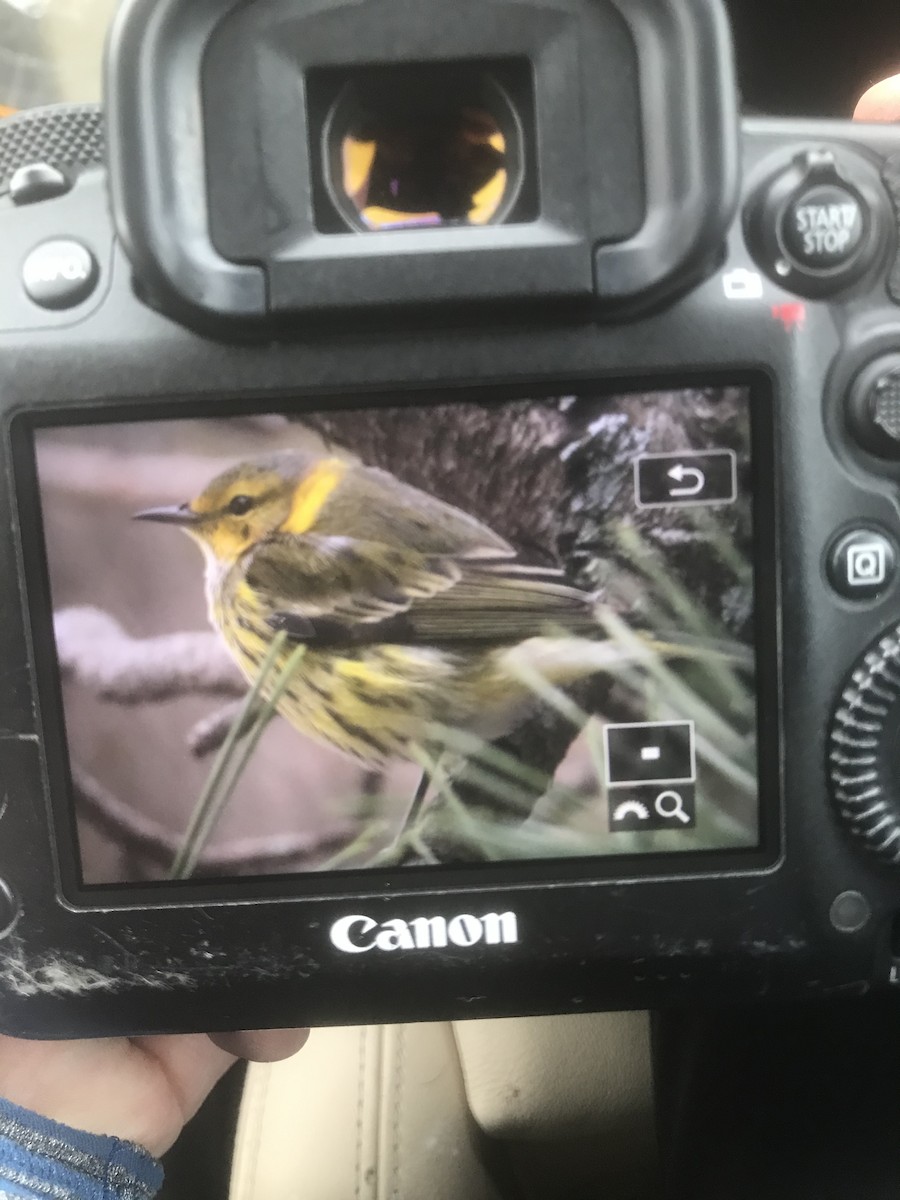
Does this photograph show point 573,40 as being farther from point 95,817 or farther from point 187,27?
point 95,817

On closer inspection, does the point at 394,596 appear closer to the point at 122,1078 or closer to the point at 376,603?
the point at 376,603

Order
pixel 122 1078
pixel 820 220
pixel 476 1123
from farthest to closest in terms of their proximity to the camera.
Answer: pixel 476 1123
pixel 122 1078
pixel 820 220

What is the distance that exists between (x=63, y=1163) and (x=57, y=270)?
0.34m

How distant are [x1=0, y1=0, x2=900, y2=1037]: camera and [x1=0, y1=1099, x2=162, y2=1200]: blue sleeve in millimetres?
72

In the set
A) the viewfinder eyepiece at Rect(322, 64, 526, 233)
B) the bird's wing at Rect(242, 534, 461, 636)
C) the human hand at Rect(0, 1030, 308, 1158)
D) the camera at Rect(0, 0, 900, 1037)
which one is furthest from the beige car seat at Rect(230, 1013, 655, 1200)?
the viewfinder eyepiece at Rect(322, 64, 526, 233)

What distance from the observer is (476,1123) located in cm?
61

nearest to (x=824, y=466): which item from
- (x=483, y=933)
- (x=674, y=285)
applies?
(x=674, y=285)

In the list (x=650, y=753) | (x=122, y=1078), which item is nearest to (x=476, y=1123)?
(x=122, y=1078)

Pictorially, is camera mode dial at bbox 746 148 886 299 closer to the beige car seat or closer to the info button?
the info button

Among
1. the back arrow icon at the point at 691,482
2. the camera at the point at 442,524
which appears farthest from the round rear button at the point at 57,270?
the back arrow icon at the point at 691,482

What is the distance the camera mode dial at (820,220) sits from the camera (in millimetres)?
360

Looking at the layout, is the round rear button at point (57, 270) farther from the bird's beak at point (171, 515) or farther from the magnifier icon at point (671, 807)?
the magnifier icon at point (671, 807)

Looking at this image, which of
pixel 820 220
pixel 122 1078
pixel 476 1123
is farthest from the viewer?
pixel 476 1123

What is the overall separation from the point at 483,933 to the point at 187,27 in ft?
1.05
